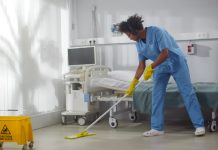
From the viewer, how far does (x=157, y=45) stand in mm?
3645

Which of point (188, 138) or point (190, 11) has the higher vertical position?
point (190, 11)

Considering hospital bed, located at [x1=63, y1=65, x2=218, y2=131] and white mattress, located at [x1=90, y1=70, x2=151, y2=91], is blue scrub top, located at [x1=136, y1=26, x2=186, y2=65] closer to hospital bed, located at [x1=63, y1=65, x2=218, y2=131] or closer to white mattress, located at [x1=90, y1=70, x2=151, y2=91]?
hospital bed, located at [x1=63, y1=65, x2=218, y2=131]

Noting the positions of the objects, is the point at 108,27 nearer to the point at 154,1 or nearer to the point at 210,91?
the point at 154,1

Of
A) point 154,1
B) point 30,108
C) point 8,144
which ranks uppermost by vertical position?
point 154,1

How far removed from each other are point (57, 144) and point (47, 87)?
1623mm

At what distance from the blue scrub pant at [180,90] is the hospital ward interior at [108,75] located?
11 millimetres

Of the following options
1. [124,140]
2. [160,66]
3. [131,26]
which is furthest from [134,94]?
[131,26]

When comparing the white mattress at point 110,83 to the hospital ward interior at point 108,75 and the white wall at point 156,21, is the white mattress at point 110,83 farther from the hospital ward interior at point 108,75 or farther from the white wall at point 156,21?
the white wall at point 156,21

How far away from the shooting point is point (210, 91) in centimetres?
384

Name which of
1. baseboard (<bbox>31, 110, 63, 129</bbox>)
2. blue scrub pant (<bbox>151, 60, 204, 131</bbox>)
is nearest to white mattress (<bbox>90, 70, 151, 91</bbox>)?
blue scrub pant (<bbox>151, 60, 204, 131</bbox>)

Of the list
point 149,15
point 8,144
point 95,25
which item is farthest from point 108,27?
point 8,144

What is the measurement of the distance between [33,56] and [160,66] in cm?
188

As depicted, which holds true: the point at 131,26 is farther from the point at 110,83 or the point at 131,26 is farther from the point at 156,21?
the point at 156,21

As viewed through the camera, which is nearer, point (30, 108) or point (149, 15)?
point (30, 108)
